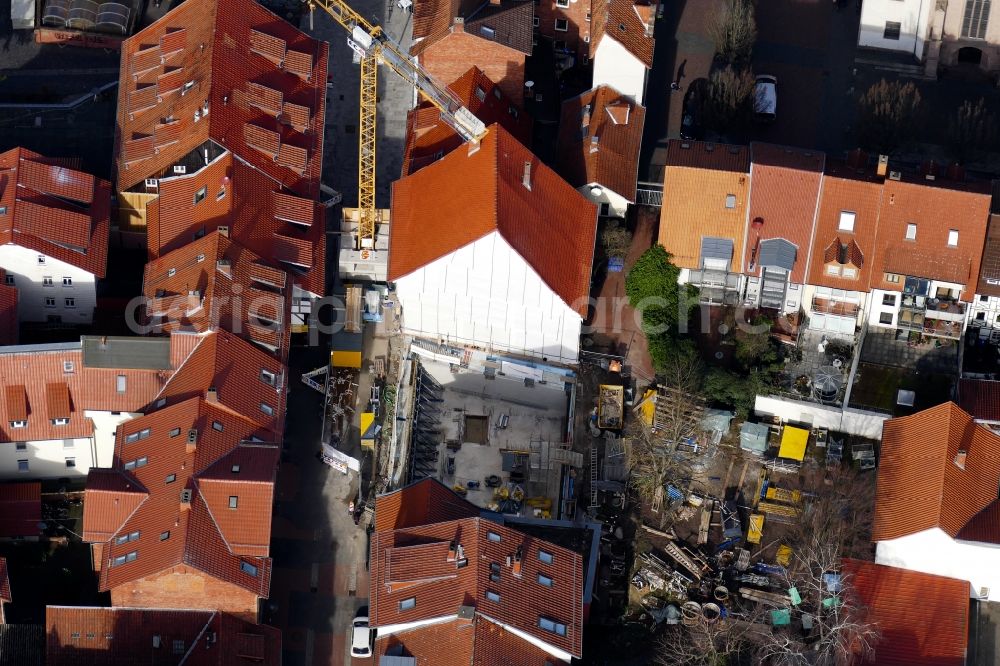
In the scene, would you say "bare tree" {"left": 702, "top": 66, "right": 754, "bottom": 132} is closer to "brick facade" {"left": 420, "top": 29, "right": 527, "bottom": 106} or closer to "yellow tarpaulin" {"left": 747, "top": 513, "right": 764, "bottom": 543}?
"brick facade" {"left": 420, "top": 29, "right": 527, "bottom": 106}

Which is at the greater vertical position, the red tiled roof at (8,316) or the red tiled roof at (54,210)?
the red tiled roof at (54,210)

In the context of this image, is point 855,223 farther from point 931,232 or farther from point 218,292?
point 218,292

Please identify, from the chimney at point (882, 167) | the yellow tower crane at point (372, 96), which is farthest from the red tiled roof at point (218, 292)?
the chimney at point (882, 167)

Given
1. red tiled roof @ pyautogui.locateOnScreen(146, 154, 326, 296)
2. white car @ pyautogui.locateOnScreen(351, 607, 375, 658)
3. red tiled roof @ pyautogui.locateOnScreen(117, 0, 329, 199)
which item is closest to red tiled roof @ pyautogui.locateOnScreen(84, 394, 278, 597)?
white car @ pyautogui.locateOnScreen(351, 607, 375, 658)

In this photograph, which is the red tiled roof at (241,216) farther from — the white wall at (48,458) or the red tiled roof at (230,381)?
the white wall at (48,458)

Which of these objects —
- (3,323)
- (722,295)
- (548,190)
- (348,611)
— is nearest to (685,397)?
(722,295)

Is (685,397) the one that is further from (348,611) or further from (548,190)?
(348,611)
